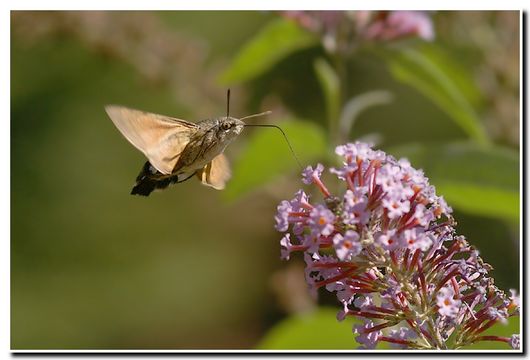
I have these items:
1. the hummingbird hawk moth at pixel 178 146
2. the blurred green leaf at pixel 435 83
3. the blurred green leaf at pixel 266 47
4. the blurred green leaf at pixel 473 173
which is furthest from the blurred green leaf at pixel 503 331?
the blurred green leaf at pixel 266 47

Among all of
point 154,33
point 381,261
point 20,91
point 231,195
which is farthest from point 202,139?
point 20,91

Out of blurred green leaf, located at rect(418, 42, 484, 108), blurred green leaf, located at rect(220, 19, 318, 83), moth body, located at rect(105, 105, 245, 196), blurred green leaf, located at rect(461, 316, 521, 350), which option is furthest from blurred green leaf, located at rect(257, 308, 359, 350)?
blurred green leaf, located at rect(418, 42, 484, 108)

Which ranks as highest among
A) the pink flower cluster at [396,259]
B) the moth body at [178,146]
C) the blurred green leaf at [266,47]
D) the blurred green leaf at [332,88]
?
the blurred green leaf at [266,47]

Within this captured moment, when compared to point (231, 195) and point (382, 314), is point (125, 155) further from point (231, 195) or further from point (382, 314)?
point (382, 314)

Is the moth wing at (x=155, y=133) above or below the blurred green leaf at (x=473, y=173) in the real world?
above

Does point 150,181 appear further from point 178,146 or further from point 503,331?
point 503,331

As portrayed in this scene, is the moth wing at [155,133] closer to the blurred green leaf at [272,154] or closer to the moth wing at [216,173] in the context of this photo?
the moth wing at [216,173]
